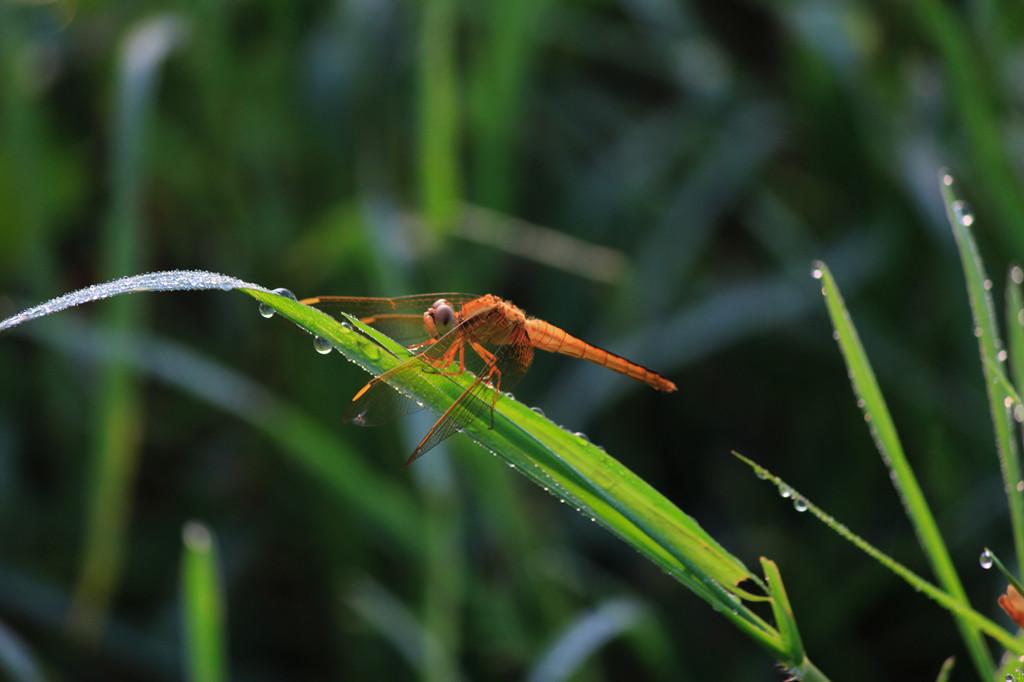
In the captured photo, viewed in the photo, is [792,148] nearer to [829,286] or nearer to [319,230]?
[319,230]

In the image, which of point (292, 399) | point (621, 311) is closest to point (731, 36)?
point (621, 311)

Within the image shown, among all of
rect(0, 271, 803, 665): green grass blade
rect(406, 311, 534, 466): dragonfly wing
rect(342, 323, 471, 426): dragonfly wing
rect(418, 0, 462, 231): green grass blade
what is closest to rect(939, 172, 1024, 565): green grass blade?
rect(0, 271, 803, 665): green grass blade

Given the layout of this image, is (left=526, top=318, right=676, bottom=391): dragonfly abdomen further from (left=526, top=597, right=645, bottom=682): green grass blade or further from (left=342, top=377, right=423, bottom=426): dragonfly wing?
(left=526, top=597, right=645, bottom=682): green grass blade

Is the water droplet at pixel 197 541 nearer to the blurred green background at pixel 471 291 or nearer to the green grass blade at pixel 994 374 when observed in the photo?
the blurred green background at pixel 471 291

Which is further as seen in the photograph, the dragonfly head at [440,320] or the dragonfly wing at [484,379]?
the dragonfly head at [440,320]

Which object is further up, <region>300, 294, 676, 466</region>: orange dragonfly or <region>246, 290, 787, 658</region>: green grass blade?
<region>300, 294, 676, 466</region>: orange dragonfly

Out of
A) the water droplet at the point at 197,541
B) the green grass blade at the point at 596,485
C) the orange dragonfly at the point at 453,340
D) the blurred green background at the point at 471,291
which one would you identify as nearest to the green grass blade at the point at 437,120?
the blurred green background at the point at 471,291
